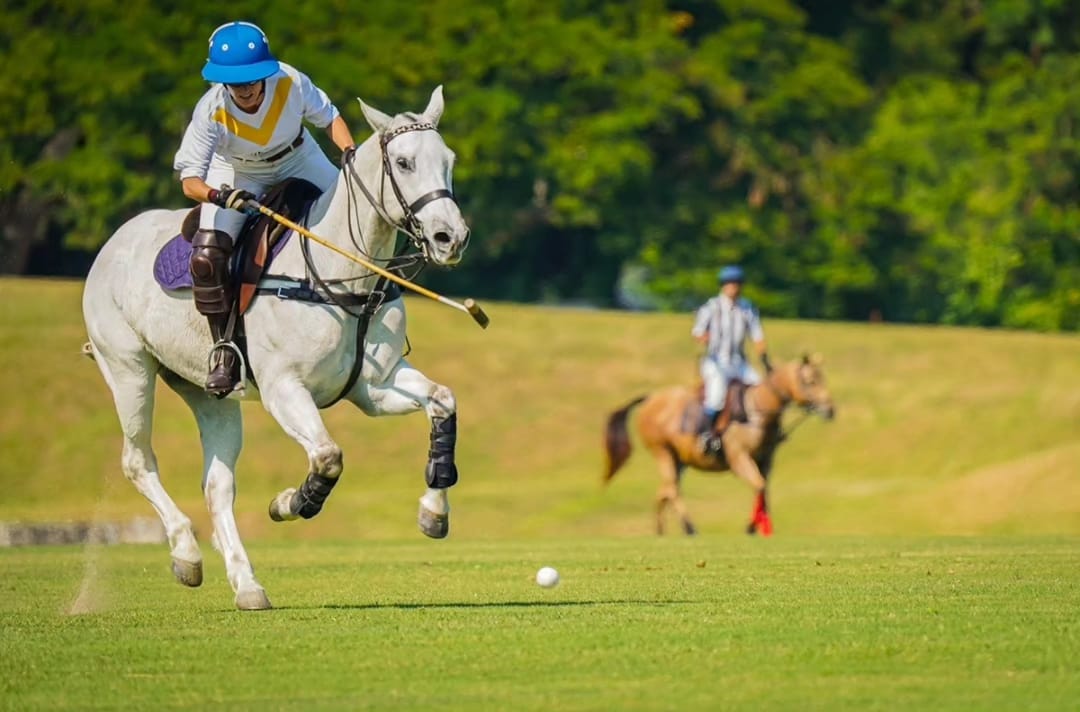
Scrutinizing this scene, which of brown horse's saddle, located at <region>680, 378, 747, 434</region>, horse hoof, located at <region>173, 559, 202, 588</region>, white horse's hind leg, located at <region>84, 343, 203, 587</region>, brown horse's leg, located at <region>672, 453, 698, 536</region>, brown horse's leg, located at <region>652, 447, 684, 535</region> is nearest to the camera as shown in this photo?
horse hoof, located at <region>173, 559, 202, 588</region>

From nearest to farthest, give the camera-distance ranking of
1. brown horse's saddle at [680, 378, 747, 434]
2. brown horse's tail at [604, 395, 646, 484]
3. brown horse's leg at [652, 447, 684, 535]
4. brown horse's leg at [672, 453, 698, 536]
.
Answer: brown horse's leg at [672, 453, 698, 536]
brown horse's saddle at [680, 378, 747, 434]
brown horse's leg at [652, 447, 684, 535]
brown horse's tail at [604, 395, 646, 484]

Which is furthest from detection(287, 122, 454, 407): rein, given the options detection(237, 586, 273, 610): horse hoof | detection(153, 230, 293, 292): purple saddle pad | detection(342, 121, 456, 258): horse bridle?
detection(237, 586, 273, 610): horse hoof

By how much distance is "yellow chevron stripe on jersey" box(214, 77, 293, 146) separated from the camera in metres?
13.0

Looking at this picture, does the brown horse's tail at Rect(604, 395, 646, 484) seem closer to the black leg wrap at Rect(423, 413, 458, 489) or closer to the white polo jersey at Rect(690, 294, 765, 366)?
the white polo jersey at Rect(690, 294, 765, 366)

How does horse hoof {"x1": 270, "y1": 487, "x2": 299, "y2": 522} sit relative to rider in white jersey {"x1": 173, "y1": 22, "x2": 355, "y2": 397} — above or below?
below

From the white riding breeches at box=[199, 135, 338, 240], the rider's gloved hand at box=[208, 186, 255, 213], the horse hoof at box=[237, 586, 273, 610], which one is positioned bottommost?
the horse hoof at box=[237, 586, 273, 610]

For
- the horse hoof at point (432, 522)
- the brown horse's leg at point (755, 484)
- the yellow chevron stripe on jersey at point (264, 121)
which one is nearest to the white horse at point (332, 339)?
the horse hoof at point (432, 522)

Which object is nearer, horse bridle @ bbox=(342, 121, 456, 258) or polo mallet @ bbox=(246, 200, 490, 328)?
horse bridle @ bbox=(342, 121, 456, 258)

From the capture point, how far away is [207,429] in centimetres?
1378

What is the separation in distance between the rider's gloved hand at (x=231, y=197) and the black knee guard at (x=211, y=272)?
22 centimetres

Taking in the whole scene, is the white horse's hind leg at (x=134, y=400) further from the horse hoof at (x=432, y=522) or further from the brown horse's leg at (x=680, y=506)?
the brown horse's leg at (x=680, y=506)

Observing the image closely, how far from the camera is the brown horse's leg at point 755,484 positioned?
2677cm

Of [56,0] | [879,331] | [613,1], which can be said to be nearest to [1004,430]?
[879,331]

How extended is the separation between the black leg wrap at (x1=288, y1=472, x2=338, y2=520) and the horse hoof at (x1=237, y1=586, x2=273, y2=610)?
499mm
